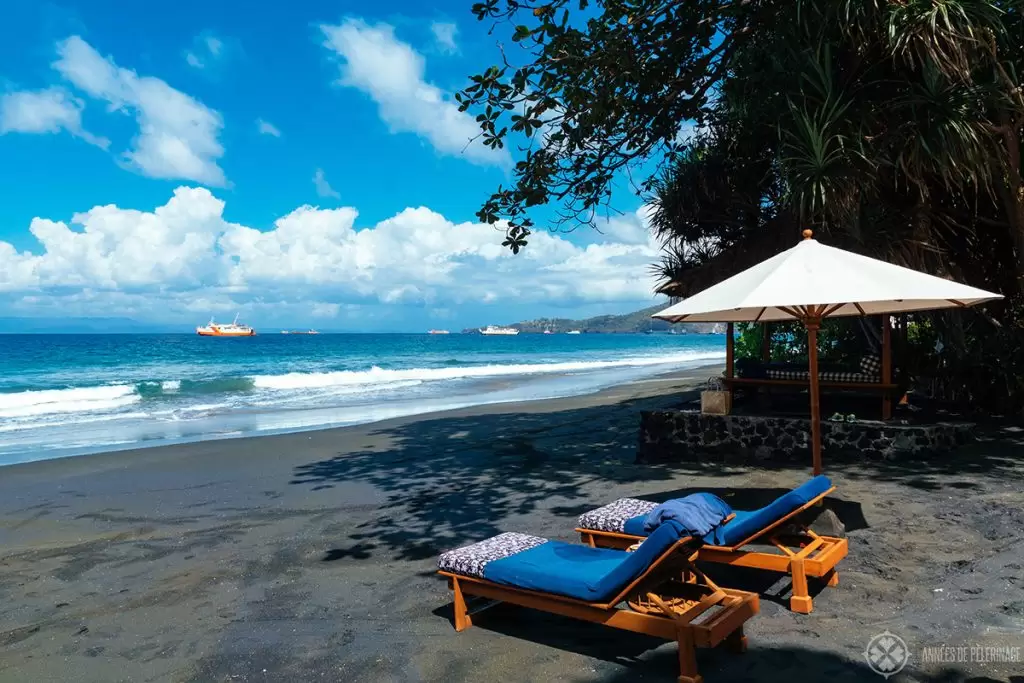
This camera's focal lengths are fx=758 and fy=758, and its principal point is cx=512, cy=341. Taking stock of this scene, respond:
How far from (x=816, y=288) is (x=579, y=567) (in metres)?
2.50

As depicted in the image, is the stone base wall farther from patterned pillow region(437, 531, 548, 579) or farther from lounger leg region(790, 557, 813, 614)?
patterned pillow region(437, 531, 548, 579)

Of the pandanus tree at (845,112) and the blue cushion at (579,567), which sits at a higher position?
the pandanus tree at (845,112)

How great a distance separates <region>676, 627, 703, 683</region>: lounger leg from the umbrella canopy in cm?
231

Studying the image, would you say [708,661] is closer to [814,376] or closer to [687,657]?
[687,657]

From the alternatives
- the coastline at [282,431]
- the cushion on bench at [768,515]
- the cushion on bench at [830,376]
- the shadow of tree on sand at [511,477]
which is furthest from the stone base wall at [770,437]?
the coastline at [282,431]

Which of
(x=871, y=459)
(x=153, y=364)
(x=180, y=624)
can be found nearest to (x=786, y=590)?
(x=180, y=624)

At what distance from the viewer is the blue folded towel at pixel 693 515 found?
10.8 feet

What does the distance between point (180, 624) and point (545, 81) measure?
246 inches

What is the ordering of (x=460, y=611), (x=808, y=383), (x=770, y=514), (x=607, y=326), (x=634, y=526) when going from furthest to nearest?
(x=607, y=326), (x=808, y=383), (x=634, y=526), (x=770, y=514), (x=460, y=611)

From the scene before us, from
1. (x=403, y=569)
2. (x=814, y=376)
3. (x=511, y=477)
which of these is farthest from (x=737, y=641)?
(x=511, y=477)

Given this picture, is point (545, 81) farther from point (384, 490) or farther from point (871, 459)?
point (871, 459)

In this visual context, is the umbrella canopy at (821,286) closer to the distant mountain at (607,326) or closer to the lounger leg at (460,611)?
the lounger leg at (460,611)

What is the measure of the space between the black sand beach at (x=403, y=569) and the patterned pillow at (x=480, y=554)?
0.31m

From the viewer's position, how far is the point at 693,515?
11.1ft
